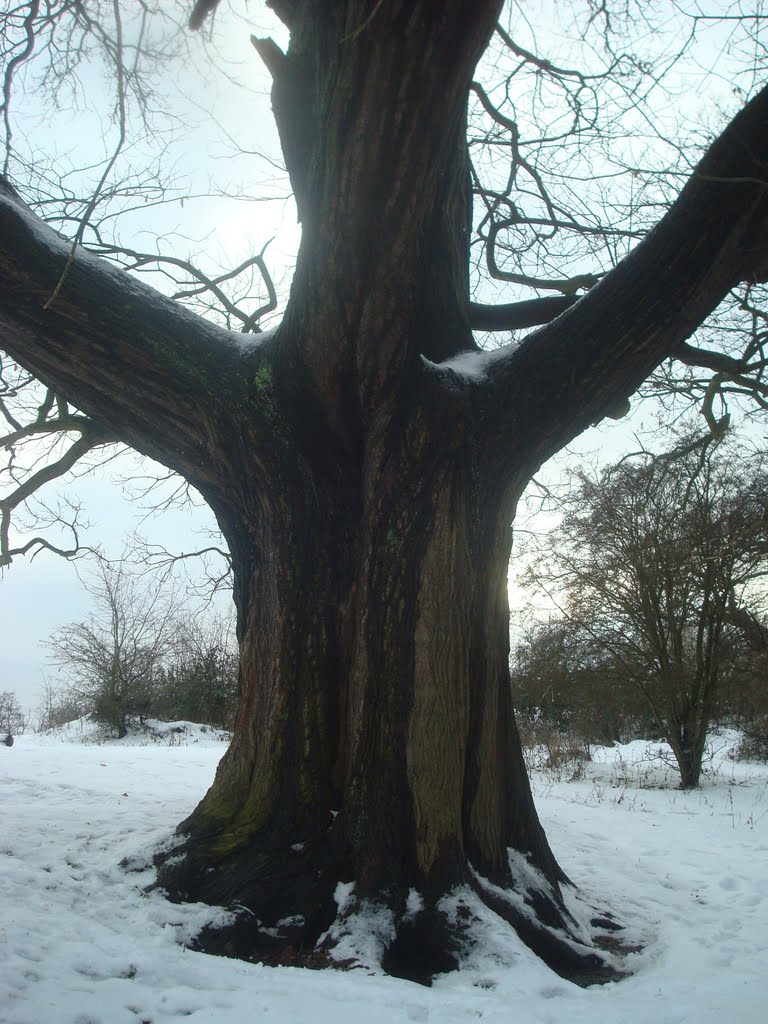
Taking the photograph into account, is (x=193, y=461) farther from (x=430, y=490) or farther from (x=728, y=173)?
(x=728, y=173)

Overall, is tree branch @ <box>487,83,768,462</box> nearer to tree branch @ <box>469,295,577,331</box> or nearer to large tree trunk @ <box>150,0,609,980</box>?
large tree trunk @ <box>150,0,609,980</box>

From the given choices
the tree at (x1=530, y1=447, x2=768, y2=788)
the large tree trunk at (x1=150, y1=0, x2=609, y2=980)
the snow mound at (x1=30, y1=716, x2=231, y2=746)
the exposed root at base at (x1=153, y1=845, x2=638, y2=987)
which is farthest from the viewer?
the snow mound at (x1=30, y1=716, x2=231, y2=746)

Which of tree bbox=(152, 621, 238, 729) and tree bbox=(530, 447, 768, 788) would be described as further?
tree bbox=(152, 621, 238, 729)

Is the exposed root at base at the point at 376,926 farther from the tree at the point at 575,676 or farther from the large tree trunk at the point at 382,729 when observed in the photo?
the tree at the point at 575,676

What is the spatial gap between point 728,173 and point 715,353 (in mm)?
1720

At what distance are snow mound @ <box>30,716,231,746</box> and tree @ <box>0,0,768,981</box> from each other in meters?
11.4

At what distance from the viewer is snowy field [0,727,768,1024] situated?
2.09m

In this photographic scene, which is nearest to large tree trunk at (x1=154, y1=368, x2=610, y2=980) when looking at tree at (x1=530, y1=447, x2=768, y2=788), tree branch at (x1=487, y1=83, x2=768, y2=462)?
tree branch at (x1=487, y1=83, x2=768, y2=462)

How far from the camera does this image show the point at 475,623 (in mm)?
3480

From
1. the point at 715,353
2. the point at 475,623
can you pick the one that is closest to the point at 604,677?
the point at 715,353

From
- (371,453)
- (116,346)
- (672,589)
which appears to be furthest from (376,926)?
(672,589)

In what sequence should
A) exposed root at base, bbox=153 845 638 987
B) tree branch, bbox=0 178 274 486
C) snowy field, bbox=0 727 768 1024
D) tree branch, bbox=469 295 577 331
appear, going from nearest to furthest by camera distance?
snowy field, bbox=0 727 768 1024, exposed root at base, bbox=153 845 638 987, tree branch, bbox=0 178 274 486, tree branch, bbox=469 295 577 331

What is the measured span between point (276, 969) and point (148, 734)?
13.9 m

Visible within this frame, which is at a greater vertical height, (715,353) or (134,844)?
(715,353)
